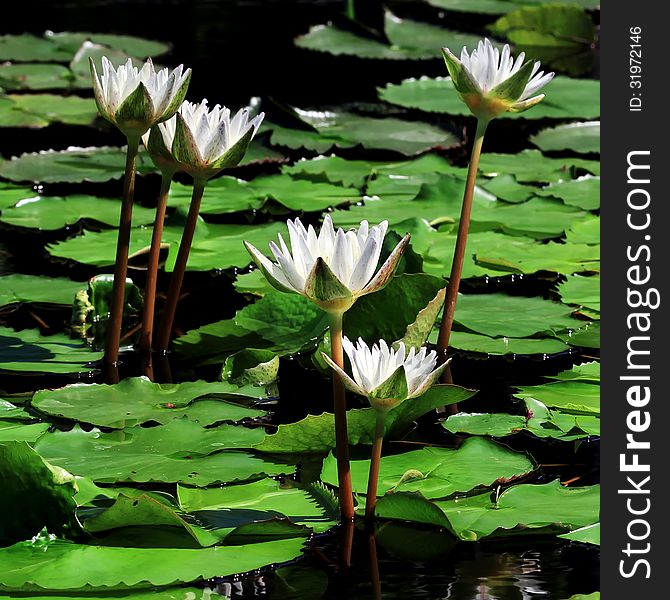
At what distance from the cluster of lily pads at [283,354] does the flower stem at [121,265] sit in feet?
0.08

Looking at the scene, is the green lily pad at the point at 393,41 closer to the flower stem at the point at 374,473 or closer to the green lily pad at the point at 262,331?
the green lily pad at the point at 262,331

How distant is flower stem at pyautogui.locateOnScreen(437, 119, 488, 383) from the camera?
180 centimetres

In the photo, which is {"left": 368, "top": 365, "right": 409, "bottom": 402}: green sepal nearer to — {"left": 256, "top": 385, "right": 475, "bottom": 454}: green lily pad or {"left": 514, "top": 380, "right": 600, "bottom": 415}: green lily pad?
{"left": 256, "top": 385, "right": 475, "bottom": 454}: green lily pad

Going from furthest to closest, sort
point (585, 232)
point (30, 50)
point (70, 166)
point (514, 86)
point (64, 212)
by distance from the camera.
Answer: point (30, 50)
point (70, 166)
point (64, 212)
point (585, 232)
point (514, 86)

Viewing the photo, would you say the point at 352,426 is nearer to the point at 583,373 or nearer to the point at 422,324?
the point at 422,324

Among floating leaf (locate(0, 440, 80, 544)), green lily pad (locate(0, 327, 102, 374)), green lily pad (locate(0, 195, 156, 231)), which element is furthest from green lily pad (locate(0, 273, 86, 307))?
floating leaf (locate(0, 440, 80, 544))

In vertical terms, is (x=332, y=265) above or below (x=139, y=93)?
below

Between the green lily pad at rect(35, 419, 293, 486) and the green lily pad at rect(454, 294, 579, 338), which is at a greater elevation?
the green lily pad at rect(454, 294, 579, 338)

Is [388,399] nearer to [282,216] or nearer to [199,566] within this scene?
[199,566]

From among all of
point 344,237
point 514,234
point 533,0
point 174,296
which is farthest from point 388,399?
point 533,0

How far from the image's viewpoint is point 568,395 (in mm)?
1749

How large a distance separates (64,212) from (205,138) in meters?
1.19

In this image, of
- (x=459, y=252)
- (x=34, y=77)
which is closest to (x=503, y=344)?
(x=459, y=252)

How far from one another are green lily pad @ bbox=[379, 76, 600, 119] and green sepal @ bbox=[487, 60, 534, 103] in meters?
1.97
